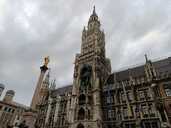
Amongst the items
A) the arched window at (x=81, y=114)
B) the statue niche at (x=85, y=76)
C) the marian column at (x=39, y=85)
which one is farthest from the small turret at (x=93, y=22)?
the arched window at (x=81, y=114)

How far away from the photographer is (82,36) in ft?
203

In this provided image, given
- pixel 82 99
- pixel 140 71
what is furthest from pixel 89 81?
pixel 140 71

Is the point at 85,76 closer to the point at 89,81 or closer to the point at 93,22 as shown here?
the point at 89,81

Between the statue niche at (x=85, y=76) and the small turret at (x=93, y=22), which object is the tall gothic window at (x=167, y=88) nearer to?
the statue niche at (x=85, y=76)

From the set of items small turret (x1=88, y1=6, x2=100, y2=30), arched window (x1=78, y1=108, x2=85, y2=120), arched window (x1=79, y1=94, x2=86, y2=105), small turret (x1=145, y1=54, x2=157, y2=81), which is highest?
small turret (x1=88, y1=6, x2=100, y2=30)

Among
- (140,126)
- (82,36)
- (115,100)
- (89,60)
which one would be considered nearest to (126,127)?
(140,126)

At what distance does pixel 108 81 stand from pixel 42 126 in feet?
87.3

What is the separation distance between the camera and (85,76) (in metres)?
47.5

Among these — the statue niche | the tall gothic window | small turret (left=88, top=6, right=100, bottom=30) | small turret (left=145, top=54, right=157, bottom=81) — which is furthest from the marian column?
the tall gothic window

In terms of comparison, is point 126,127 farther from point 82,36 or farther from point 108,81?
point 82,36

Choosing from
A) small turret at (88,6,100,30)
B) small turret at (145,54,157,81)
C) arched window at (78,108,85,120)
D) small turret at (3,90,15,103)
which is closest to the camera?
small turret at (145,54,157,81)

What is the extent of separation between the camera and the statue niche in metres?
45.6

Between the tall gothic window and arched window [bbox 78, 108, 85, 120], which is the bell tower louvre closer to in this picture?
arched window [bbox 78, 108, 85, 120]

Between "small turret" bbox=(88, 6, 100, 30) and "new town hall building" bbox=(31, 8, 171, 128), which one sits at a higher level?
"small turret" bbox=(88, 6, 100, 30)
